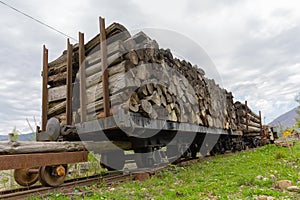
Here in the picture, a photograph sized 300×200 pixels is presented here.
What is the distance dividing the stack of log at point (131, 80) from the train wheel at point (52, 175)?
1.14 m

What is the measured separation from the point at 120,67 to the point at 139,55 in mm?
482

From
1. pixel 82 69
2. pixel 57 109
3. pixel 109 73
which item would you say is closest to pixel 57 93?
pixel 57 109

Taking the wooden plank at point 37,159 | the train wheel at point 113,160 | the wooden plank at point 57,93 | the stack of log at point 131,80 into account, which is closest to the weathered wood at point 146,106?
the stack of log at point 131,80

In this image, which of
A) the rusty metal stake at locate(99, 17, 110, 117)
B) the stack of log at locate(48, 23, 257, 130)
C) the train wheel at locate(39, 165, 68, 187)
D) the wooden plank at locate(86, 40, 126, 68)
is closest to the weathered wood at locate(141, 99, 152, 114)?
the stack of log at locate(48, 23, 257, 130)

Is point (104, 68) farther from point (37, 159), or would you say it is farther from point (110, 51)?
point (37, 159)

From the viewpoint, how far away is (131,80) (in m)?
4.47

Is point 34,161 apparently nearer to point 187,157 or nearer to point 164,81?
point 164,81

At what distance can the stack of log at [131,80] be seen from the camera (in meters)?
4.45

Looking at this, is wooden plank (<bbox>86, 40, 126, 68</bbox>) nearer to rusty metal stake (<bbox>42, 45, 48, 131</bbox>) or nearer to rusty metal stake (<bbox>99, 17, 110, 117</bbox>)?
rusty metal stake (<bbox>99, 17, 110, 117</bbox>)

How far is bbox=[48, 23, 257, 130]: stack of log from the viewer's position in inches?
175

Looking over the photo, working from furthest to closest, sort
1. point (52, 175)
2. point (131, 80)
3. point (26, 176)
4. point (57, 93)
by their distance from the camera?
point (57, 93), point (131, 80), point (26, 176), point (52, 175)

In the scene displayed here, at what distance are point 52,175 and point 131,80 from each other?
1910 millimetres

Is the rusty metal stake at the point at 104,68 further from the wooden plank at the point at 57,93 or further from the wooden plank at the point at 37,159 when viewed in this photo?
the wooden plank at the point at 57,93

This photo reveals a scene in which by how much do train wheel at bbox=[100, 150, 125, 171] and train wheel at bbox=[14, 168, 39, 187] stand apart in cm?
196
